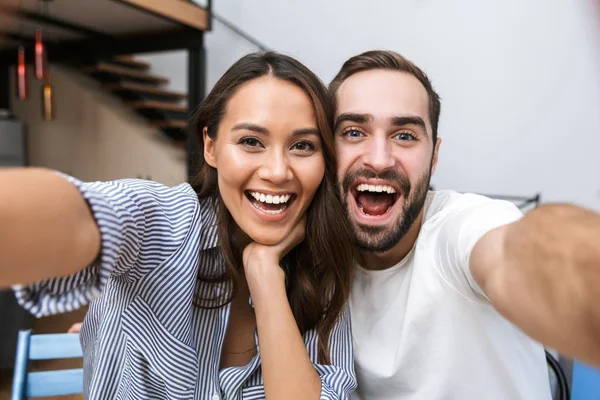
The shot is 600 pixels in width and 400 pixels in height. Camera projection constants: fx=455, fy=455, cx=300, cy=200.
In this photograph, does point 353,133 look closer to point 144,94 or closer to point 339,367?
point 339,367

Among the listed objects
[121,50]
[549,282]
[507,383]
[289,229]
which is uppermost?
[121,50]

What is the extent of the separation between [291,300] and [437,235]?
413mm

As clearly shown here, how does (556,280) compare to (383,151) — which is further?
(383,151)

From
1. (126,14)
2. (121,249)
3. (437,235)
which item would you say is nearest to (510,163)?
(437,235)

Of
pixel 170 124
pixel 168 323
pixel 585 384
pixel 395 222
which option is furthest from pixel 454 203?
pixel 170 124

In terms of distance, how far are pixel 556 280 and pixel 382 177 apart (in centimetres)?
72

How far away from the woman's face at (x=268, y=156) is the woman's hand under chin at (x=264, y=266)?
0.08ft

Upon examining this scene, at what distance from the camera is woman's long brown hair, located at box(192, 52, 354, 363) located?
1.13 meters

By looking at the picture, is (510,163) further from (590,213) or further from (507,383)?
(590,213)

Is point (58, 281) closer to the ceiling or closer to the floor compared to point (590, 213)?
closer to the floor

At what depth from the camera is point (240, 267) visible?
122cm

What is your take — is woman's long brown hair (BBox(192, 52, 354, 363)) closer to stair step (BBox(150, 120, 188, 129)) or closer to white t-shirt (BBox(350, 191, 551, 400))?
white t-shirt (BBox(350, 191, 551, 400))

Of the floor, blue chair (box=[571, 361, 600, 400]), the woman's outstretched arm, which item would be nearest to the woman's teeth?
the woman's outstretched arm

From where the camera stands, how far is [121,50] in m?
5.21
